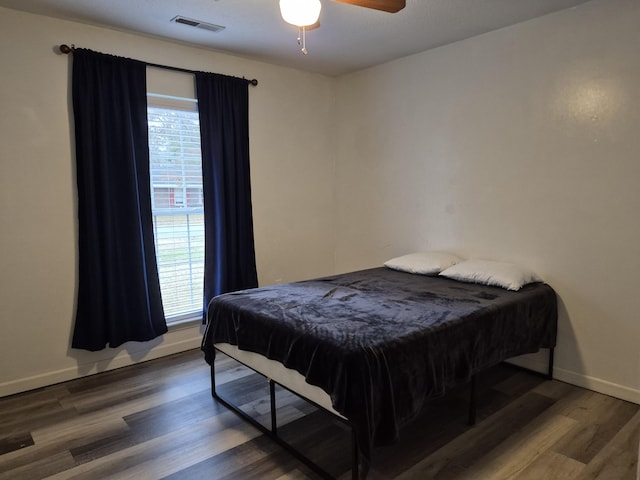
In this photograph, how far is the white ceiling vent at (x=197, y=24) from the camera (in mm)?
2869

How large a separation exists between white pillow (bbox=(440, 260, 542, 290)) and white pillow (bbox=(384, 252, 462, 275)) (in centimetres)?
10

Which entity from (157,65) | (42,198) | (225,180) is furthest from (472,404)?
(157,65)

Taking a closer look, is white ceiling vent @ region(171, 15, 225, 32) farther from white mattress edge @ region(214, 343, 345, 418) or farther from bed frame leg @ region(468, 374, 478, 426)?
bed frame leg @ region(468, 374, 478, 426)

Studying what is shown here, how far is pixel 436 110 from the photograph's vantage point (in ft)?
11.7

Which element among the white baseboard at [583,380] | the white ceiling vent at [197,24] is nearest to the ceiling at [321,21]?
the white ceiling vent at [197,24]

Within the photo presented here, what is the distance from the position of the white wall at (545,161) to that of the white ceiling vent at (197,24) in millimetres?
1625

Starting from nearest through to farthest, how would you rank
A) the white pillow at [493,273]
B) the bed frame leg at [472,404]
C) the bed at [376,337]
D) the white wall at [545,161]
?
the bed at [376,337] < the bed frame leg at [472,404] < the white wall at [545,161] < the white pillow at [493,273]

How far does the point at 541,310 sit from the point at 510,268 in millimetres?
344

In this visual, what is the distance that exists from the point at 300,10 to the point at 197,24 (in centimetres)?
142

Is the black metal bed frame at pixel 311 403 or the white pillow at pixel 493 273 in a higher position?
the white pillow at pixel 493 273

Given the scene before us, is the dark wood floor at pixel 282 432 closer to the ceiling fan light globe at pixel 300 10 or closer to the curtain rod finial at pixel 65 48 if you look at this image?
the ceiling fan light globe at pixel 300 10

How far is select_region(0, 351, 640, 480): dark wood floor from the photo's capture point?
6.72 ft

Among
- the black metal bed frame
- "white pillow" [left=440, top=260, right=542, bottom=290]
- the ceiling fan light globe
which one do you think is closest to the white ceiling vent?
the ceiling fan light globe

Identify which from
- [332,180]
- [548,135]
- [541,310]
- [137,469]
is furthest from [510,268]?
[137,469]
